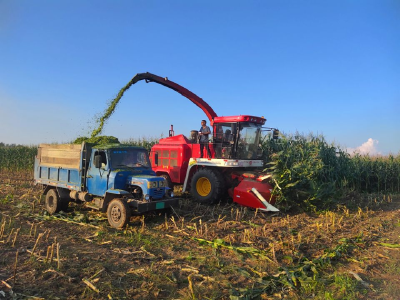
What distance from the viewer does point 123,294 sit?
3.69 metres

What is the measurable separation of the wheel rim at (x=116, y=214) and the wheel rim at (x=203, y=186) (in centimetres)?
359

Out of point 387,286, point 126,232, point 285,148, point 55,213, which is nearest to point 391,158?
point 285,148

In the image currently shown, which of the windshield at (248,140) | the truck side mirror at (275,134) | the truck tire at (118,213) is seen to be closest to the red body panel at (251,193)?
the windshield at (248,140)

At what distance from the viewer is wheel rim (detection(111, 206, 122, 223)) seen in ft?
22.4

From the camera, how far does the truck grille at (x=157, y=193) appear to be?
23.1 feet

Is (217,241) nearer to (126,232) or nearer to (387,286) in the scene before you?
(126,232)

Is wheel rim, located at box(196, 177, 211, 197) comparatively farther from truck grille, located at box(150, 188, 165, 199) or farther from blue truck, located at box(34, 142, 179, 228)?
truck grille, located at box(150, 188, 165, 199)

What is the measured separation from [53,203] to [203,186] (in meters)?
4.66

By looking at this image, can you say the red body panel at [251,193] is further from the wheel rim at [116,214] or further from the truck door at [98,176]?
the truck door at [98,176]

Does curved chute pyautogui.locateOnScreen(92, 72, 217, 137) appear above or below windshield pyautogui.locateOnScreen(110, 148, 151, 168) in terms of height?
above

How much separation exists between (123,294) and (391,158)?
15.8m

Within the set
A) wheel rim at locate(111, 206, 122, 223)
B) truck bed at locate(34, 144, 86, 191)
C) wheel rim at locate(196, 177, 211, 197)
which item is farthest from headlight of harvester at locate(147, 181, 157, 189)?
wheel rim at locate(196, 177, 211, 197)

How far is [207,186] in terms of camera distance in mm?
9969

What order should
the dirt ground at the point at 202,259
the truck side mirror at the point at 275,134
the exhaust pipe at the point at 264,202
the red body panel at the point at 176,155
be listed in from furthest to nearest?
the red body panel at the point at 176,155 → the truck side mirror at the point at 275,134 → the exhaust pipe at the point at 264,202 → the dirt ground at the point at 202,259
